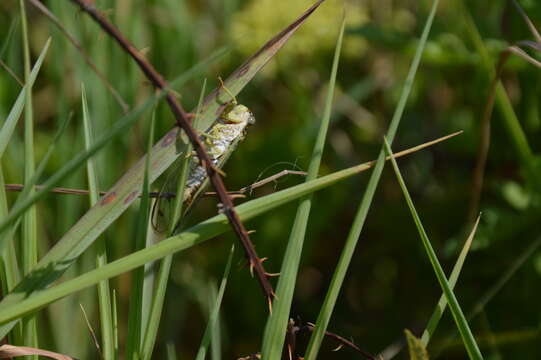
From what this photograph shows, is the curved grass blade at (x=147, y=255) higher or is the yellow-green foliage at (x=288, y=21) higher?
the yellow-green foliage at (x=288, y=21)

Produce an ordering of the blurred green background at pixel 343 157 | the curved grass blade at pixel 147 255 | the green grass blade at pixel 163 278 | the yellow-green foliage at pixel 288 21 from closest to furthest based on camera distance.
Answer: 1. the curved grass blade at pixel 147 255
2. the green grass blade at pixel 163 278
3. the blurred green background at pixel 343 157
4. the yellow-green foliage at pixel 288 21

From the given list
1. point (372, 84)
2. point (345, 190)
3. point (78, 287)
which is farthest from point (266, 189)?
point (78, 287)

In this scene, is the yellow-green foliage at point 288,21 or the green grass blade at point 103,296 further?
the yellow-green foliage at point 288,21

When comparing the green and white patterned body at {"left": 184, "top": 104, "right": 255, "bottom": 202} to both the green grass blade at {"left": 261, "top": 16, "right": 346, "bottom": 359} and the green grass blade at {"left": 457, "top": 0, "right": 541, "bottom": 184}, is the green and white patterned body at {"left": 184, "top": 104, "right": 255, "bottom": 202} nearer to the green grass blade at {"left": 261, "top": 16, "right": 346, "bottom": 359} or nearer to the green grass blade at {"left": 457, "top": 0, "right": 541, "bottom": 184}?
the green grass blade at {"left": 261, "top": 16, "right": 346, "bottom": 359}

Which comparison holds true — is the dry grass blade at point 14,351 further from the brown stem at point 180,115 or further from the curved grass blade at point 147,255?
the brown stem at point 180,115

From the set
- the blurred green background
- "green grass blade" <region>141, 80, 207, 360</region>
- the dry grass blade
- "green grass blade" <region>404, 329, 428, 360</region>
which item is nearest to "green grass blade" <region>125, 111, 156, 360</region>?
"green grass blade" <region>141, 80, 207, 360</region>

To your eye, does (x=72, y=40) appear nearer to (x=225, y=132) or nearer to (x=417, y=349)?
(x=225, y=132)

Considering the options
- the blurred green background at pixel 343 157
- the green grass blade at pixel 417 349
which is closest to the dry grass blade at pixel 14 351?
the green grass blade at pixel 417 349

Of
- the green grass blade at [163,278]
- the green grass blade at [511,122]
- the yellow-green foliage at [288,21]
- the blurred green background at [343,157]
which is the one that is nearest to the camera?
the green grass blade at [163,278]

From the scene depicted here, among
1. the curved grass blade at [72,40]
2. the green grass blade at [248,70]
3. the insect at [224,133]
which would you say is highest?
the curved grass blade at [72,40]
